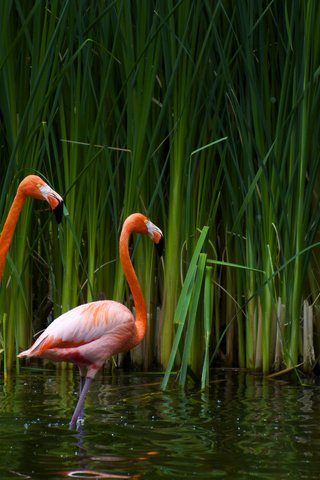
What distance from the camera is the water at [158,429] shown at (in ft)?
15.0

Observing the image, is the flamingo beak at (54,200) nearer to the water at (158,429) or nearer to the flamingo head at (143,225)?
the flamingo head at (143,225)

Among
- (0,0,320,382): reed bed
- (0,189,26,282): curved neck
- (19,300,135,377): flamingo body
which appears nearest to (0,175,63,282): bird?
(0,189,26,282): curved neck

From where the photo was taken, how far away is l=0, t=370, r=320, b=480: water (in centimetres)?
456

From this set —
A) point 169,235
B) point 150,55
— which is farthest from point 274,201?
point 150,55

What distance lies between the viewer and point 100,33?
7.04 metres

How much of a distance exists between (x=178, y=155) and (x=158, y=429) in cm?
213

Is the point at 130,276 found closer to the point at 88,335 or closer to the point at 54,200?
the point at 88,335

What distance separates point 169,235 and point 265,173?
77cm

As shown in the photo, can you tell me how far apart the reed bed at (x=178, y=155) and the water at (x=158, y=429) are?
0.86ft

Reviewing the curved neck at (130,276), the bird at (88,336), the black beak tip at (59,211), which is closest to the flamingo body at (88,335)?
the bird at (88,336)

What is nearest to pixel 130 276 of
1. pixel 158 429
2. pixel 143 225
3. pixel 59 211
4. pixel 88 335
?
pixel 143 225

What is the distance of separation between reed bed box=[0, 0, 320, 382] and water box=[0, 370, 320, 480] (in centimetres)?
26

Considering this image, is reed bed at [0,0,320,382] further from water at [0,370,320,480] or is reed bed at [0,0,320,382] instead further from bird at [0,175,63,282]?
bird at [0,175,63,282]

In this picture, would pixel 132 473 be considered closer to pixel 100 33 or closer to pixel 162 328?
pixel 162 328
